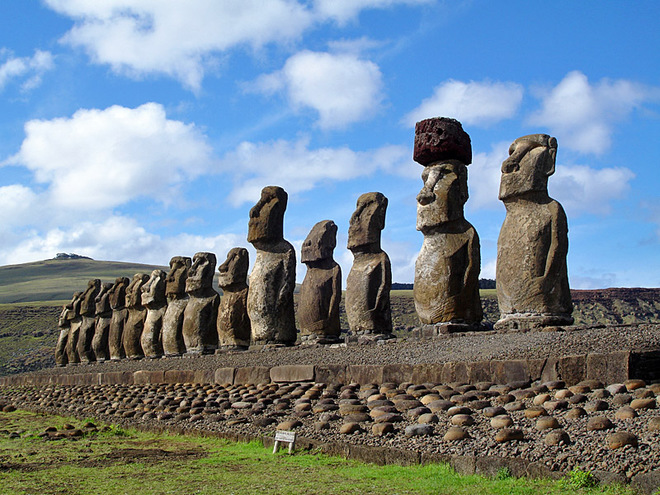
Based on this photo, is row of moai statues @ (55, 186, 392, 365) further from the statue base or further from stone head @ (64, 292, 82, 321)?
stone head @ (64, 292, 82, 321)

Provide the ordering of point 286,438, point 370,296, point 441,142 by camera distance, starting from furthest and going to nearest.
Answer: point 370,296
point 441,142
point 286,438

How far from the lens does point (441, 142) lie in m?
11.6

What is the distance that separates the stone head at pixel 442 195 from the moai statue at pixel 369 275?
1634 millimetres

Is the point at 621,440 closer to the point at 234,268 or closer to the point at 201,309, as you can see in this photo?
the point at 234,268

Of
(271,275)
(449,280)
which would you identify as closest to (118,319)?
(271,275)

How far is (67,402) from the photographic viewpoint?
13.8m

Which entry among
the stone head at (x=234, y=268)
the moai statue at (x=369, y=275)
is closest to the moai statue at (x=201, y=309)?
the stone head at (x=234, y=268)

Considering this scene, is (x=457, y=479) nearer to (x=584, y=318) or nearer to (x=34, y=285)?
(x=584, y=318)

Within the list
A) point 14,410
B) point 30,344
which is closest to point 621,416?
point 14,410

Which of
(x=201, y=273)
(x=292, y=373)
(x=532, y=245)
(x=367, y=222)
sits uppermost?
(x=367, y=222)

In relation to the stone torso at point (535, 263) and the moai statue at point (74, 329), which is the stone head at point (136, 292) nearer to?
the moai statue at point (74, 329)

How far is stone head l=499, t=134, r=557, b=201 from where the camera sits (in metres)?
10.3

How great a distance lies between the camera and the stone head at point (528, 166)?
10336 millimetres

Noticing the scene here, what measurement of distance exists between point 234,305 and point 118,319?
7.18 m
